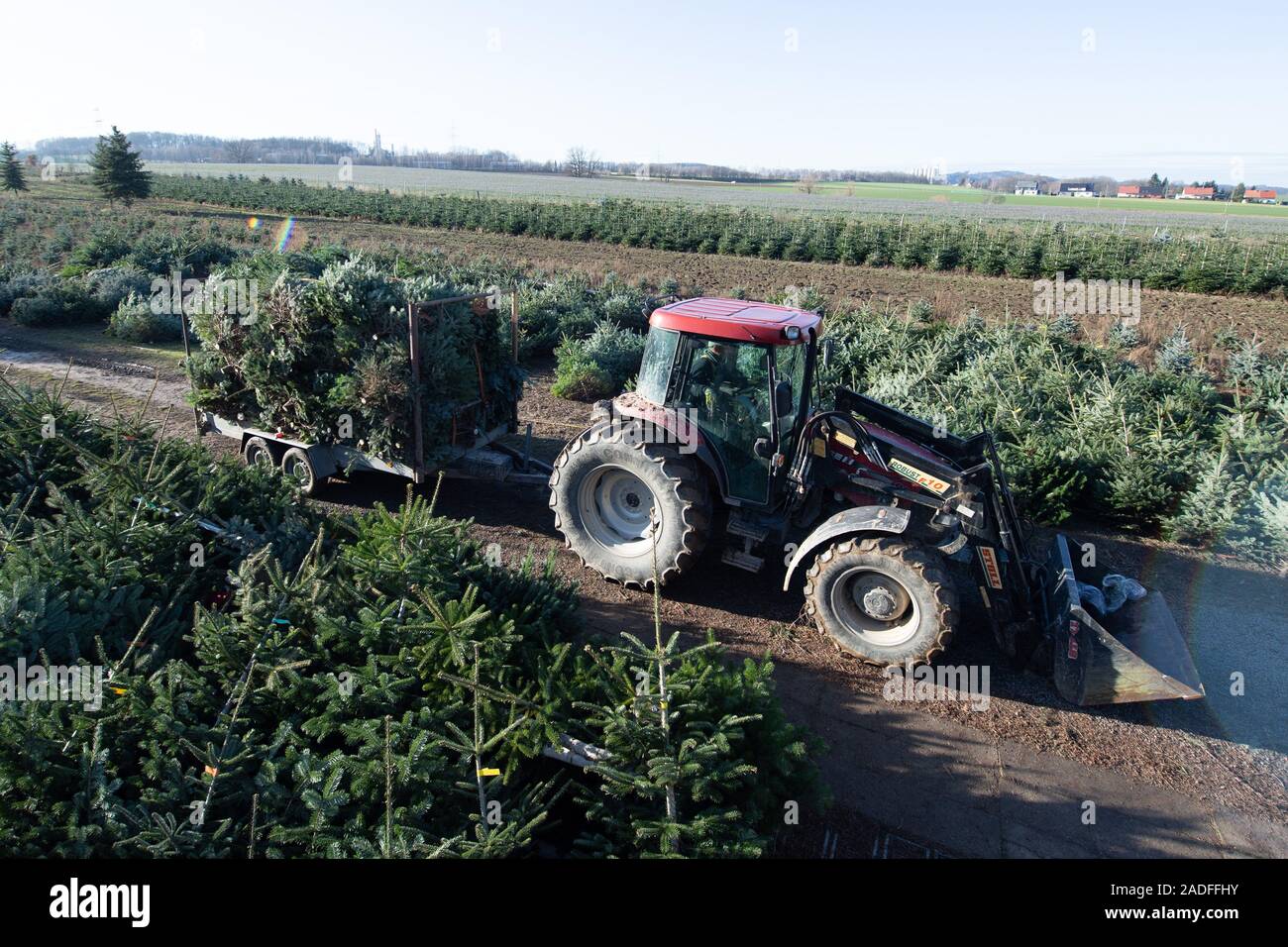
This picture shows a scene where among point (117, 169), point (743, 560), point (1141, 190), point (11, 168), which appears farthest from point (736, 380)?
point (1141, 190)

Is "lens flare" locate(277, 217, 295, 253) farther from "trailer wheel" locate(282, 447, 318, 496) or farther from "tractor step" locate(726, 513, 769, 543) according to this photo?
"tractor step" locate(726, 513, 769, 543)

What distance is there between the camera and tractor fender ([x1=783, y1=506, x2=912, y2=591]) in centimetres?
611

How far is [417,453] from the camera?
8219 mm

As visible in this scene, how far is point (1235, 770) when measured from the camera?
211 inches

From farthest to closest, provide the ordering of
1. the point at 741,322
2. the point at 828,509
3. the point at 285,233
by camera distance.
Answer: the point at 285,233 → the point at 828,509 → the point at 741,322

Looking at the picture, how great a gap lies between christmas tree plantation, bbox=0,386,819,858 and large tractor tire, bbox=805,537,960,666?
1238mm

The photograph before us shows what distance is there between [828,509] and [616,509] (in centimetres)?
206

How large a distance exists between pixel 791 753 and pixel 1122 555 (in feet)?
19.7

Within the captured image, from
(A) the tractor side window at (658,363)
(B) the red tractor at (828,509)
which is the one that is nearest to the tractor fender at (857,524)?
(B) the red tractor at (828,509)

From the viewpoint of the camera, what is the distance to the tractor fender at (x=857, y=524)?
20.0 ft

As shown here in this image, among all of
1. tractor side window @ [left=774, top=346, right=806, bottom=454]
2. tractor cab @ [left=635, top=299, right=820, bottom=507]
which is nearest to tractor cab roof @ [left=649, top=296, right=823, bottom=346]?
tractor cab @ [left=635, top=299, right=820, bottom=507]

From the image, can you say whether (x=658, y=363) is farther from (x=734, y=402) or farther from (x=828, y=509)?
(x=828, y=509)

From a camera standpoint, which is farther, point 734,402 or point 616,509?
point 616,509

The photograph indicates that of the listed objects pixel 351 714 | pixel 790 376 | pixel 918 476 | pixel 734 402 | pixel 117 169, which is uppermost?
pixel 117 169
